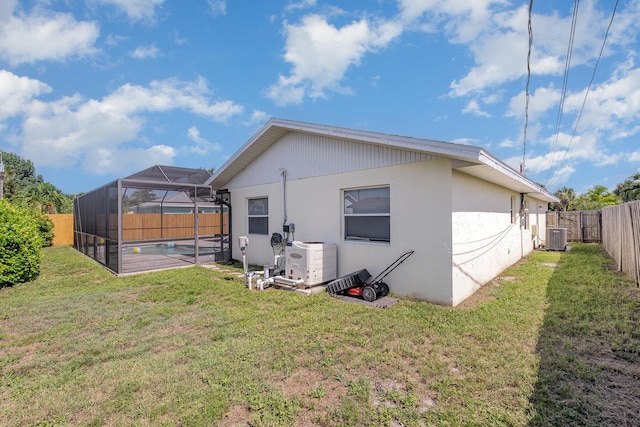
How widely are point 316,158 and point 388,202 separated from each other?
2180 millimetres

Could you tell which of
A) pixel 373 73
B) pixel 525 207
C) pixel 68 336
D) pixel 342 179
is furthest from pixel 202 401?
pixel 525 207

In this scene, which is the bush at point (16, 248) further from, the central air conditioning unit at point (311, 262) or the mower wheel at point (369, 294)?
the mower wheel at point (369, 294)

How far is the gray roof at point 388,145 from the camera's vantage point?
173 inches

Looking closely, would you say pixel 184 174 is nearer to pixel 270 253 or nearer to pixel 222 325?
pixel 270 253

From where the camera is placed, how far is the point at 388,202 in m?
5.56

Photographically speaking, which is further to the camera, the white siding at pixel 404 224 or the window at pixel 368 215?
the window at pixel 368 215

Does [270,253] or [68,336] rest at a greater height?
[270,253]

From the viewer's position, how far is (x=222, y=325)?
4.07m

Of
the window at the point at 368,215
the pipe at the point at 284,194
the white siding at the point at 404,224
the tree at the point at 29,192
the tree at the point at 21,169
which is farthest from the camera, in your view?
the tree at the point at 21,169

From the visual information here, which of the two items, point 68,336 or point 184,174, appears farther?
point 184,174

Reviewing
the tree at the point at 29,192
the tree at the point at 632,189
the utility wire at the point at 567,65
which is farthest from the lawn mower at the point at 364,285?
the tree at the point at 29,192

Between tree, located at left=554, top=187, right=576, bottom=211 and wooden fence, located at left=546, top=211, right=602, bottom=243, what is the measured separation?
11.7 metres

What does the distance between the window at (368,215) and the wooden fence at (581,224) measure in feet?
51.1

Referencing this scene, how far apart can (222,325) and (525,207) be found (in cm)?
1185
